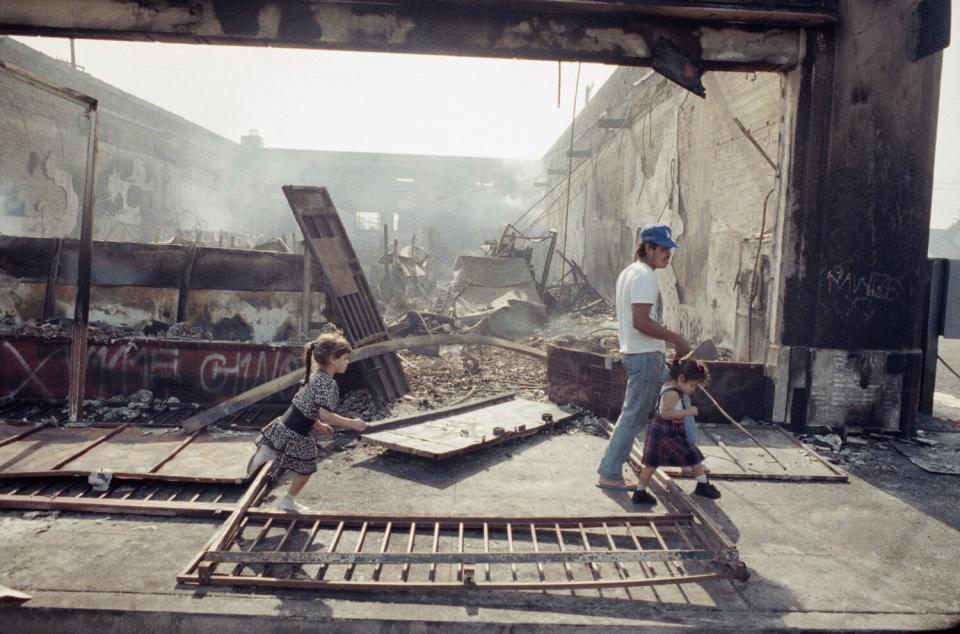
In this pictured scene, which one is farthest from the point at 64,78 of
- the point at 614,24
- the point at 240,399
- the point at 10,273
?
the point at 614,24

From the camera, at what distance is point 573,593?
303 cm

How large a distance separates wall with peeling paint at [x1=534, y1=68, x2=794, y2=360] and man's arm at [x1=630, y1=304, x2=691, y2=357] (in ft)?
10.4

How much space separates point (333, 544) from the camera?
3.42 meters

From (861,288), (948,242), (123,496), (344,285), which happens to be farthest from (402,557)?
(948,242)

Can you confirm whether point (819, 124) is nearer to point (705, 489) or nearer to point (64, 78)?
point (705, 489)

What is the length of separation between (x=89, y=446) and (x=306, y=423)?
8.18ft

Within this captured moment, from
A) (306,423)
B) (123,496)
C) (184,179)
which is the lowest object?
(123,496)

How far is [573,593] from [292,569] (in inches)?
57.9

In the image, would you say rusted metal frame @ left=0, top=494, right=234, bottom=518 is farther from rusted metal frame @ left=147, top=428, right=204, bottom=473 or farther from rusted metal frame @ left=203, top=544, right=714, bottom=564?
rusted metal frame @ left=203, top=544, right=714, bottom=564

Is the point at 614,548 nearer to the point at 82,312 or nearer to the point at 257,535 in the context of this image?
the point at 257,535

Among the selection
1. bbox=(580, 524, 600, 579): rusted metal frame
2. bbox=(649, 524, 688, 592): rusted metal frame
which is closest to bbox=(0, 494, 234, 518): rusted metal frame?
bbox=(580, 524, 600, 579): rusted metal frame

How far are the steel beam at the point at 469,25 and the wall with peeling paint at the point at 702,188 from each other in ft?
2.15

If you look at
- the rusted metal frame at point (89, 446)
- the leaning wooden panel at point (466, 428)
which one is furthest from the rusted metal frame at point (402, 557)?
the rusted metal frame at point (89, 446)

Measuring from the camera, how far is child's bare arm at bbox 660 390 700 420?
4.16 meters
